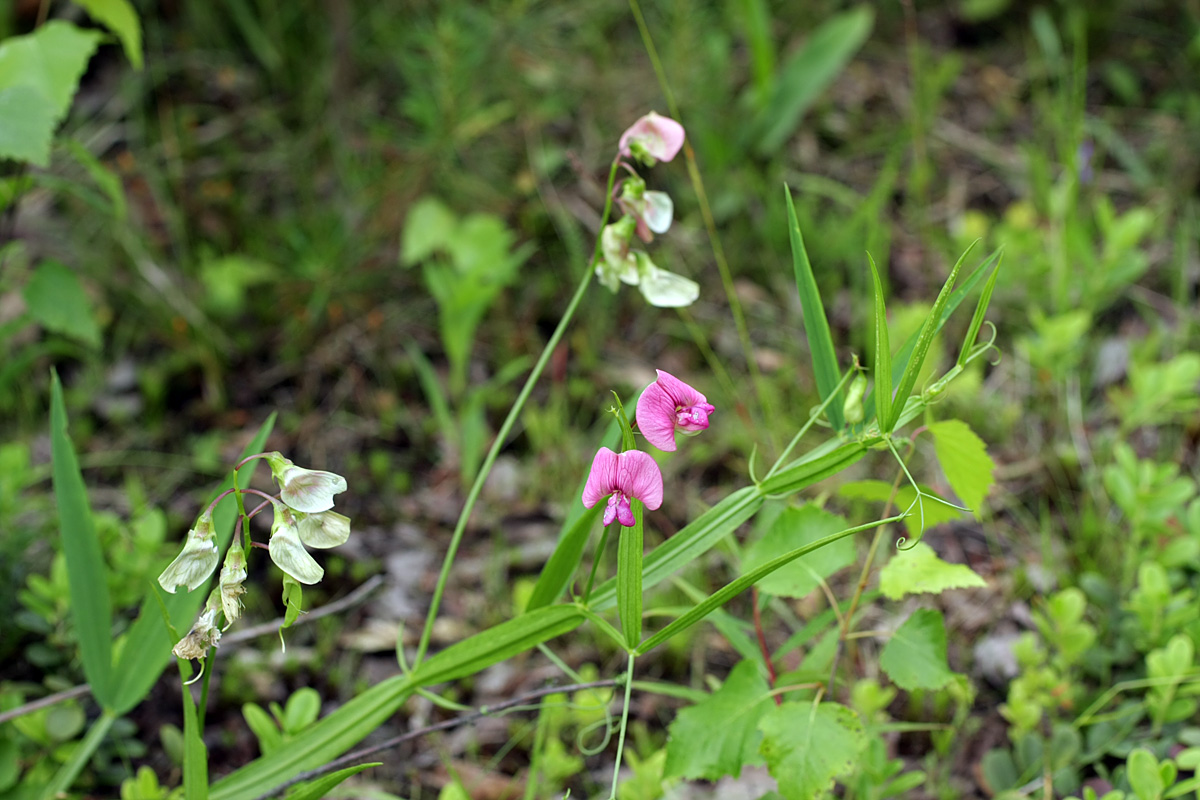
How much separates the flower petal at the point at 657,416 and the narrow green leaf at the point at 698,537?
15 centimetres

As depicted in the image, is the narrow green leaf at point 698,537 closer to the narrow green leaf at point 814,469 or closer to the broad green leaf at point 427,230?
the narrow green leaf at point 814,469

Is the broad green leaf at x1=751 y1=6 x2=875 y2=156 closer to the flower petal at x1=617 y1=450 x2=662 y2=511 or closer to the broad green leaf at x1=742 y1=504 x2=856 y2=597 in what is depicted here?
the broad green leaf at x1=742 y1=504 x2=856 y2=597

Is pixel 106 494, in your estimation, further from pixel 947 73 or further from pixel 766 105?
pixel 947 73

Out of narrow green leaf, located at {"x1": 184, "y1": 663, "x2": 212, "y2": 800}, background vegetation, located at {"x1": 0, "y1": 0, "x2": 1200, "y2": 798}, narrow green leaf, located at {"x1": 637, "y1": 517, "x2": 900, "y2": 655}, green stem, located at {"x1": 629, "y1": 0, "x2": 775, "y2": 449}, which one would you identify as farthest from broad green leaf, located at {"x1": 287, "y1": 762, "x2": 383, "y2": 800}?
green stem, located at {"x1": 629, "y1": 0, "x2": 775, "y2": 449}

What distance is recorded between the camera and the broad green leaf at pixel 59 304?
178 cm

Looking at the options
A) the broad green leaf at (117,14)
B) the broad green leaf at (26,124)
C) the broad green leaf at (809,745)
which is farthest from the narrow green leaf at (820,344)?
the broad green leaf at (117,14)

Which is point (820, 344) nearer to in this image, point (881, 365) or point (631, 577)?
point (881, 365)

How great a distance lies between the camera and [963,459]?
1.12m

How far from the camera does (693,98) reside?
9.02 feet

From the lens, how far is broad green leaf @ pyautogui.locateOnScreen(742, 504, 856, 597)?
3.91ft

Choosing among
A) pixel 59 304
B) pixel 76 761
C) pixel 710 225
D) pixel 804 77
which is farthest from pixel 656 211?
pixel 804 77

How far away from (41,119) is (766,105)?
79.9 inches

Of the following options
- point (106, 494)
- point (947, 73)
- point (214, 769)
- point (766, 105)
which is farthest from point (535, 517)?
point (947, 73)

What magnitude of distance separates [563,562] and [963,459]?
53cm
